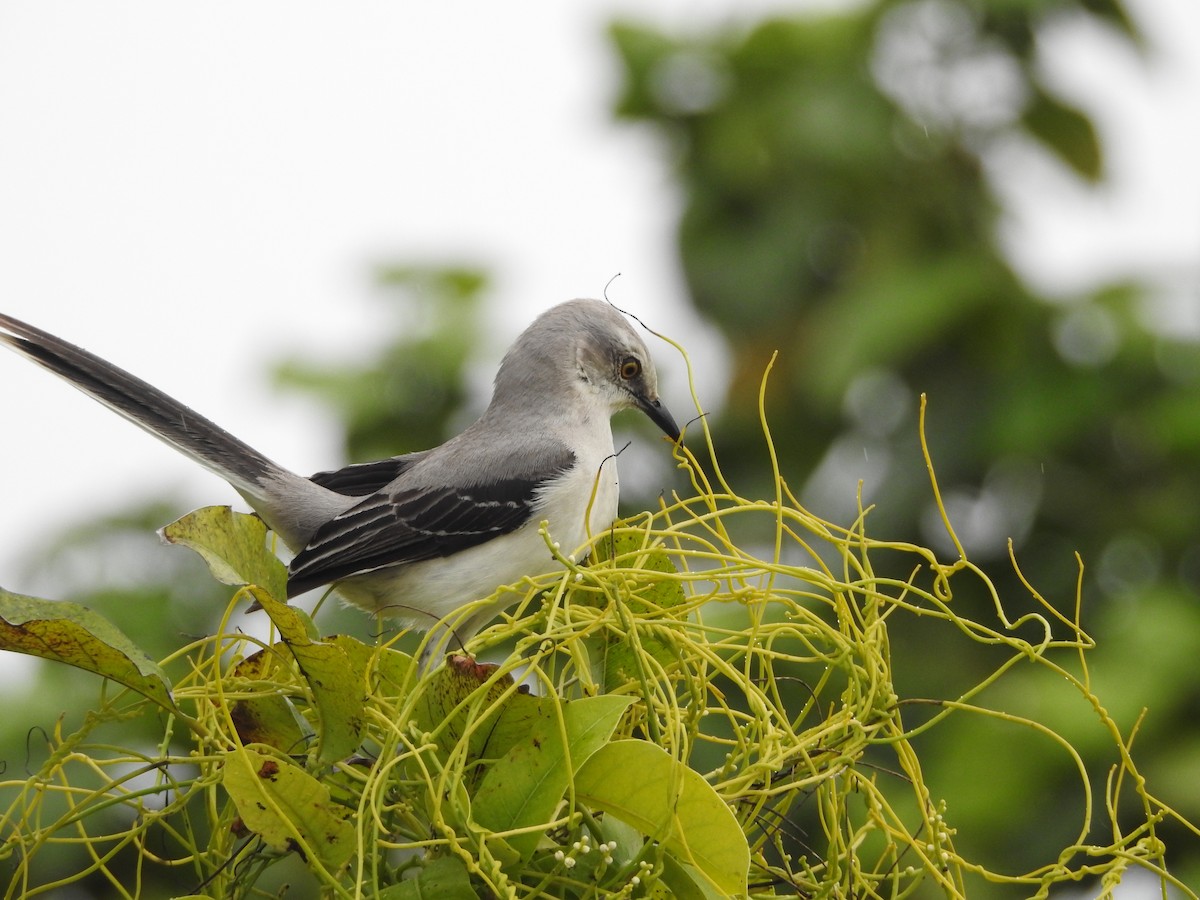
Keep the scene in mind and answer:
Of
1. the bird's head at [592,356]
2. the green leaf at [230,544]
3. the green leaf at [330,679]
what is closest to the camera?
the green leaf at [330,679]

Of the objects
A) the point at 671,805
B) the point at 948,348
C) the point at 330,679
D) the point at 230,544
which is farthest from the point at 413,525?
the point at 948,348

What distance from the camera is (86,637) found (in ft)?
8.87

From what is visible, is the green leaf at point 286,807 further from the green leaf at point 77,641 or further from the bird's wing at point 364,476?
the bird's wing at point 364,476

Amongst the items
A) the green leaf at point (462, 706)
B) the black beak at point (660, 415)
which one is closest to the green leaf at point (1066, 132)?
the black beak at point (660, 415)

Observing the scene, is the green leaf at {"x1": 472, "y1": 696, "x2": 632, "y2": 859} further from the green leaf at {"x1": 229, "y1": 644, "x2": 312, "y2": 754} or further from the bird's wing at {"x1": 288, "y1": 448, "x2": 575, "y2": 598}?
the bird's wing at {"x1": 288, "y1": 448, "x2": 575, "y2": 598}

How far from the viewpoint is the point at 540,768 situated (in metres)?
2.69

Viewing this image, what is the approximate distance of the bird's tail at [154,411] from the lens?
4.34 meters

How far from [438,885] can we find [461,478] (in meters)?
2.41

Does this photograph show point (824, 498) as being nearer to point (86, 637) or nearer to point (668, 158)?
point (668, 158)

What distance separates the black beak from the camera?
205 inches

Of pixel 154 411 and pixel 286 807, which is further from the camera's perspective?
pixel 154 411

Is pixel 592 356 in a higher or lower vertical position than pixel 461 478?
higher

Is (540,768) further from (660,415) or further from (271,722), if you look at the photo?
Result: (660,415)

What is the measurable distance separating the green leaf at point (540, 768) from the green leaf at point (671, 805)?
2.3 inches
